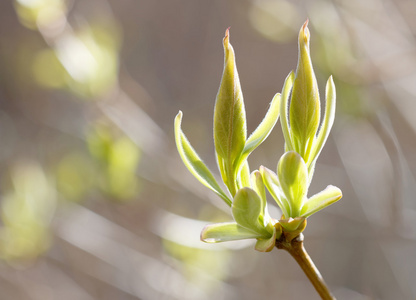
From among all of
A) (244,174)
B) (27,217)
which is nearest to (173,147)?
(27,217)

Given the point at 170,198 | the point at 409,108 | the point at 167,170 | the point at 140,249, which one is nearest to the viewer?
the point at 167,170

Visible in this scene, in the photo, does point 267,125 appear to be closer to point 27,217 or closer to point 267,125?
point 267,125

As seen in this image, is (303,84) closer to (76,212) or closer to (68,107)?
(76,212)

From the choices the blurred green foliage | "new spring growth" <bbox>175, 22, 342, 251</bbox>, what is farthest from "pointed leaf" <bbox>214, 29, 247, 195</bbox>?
the blurred green foliage

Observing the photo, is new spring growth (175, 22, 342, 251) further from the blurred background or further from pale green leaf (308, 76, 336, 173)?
the blurred background

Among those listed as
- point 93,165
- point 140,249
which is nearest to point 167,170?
point 93,165

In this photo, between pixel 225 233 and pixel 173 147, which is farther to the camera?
pixel 173 147

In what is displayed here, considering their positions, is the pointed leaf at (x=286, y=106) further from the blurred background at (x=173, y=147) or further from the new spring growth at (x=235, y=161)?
the blurred background at (x=173, y=147)
